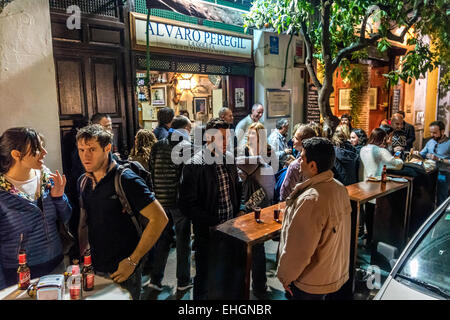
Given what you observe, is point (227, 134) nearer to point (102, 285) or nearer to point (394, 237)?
point (102, 285)

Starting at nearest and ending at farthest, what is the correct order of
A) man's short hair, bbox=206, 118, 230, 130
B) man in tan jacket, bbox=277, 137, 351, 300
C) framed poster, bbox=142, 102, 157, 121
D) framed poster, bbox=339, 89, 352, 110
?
man in tan jacket, bbox=277, 137, 351, 300 → man's short hair, bbox=206, 118, 230, 130 → framed poster, bbox=142, 102, 157, 121 → framed poster, bbox=339, 89, 352, 110

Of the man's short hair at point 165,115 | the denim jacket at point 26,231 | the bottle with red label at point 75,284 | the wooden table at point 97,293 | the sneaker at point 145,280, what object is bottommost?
the sneaker at point 145,280

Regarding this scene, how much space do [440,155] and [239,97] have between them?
462 cm

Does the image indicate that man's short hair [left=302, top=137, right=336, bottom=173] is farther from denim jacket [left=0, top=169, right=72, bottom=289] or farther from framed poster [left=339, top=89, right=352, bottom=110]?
framed poster [left=339, top=89, right=352, bottom=110]

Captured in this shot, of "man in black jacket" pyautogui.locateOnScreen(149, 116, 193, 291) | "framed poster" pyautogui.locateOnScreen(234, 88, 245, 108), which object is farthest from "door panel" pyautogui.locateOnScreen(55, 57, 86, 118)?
"framed poster" pyautogui.locateOnScreen(234, 88, 245, 108)

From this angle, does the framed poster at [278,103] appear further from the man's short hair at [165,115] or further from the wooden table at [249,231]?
the wooden table at [249,231]

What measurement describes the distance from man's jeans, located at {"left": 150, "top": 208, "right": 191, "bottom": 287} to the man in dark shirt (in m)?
1.40

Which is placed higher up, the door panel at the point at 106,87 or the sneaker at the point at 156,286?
the door panel at the point at 106,87

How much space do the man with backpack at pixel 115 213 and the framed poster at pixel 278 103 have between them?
6399mm

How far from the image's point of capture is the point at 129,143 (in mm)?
6008

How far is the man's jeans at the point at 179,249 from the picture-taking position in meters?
4.09

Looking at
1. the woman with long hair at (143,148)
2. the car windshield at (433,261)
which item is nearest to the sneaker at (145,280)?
the woman with long hair at (143,148)

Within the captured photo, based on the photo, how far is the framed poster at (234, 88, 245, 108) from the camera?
8133mm

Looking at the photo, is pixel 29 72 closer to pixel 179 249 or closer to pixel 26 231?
pixel 26 231
